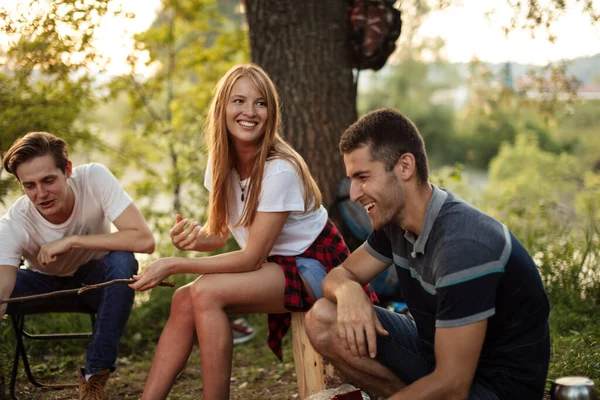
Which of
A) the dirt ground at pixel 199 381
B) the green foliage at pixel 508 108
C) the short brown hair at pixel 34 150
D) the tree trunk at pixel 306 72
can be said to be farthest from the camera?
the green foliage at pixel 508 108

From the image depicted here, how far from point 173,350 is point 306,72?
216 cm

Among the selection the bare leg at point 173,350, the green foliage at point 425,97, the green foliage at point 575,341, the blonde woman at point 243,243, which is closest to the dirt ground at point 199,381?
the blonde woman at point 243,243

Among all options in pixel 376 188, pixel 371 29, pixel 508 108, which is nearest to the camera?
pixel 376 188

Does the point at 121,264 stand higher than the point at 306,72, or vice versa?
the point at 306,72

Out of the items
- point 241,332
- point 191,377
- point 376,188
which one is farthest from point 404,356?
point 241,332

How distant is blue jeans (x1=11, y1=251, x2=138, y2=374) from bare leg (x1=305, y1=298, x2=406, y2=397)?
1.04 m

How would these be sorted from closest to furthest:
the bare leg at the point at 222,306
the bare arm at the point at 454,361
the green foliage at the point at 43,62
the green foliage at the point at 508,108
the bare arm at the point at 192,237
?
the bare arm at the point at 454,361
the bare leg at the point at 222,306
the bare arm at the point at 192,237
the green foliage at the point at 43,62
the green foliage at the point at 508,108

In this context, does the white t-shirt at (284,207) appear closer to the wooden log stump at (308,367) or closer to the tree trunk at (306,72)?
the wooden log stump at (308,367)

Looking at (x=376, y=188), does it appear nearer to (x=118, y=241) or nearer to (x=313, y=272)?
(x=313, y=272)

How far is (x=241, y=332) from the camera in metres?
4.37

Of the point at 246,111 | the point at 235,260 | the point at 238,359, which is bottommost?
the point at 238,359

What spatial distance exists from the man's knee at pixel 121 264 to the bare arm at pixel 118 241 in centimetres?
4

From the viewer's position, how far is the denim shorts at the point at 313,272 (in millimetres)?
2846

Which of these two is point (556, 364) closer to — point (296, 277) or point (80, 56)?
point (296, 277)
